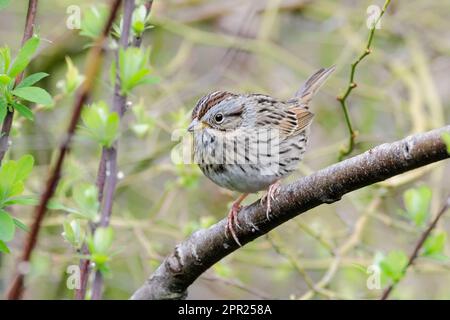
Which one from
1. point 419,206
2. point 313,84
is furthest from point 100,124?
point 313,84

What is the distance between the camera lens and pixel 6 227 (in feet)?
6.89

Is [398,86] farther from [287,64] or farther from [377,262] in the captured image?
[377,262]

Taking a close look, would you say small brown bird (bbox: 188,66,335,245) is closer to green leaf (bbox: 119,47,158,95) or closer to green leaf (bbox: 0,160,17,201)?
green leaf (bbox: 119,47,158,95)

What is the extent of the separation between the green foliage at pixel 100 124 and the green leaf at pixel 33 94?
29 centimetres

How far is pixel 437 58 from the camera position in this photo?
18.1 feet

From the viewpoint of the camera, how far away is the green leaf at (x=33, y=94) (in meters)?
2.18

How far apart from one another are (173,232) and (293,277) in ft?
4.06

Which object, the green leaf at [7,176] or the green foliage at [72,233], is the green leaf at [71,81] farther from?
the green leaf at [7,176]

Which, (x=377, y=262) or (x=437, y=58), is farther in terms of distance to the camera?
(x=437, y=58)

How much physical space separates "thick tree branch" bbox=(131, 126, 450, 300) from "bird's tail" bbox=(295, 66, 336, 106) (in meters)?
1.82

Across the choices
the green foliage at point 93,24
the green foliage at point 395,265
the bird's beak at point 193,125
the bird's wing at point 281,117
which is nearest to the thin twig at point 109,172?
the green foliage at point 93,24

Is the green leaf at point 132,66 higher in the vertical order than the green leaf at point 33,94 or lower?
higher

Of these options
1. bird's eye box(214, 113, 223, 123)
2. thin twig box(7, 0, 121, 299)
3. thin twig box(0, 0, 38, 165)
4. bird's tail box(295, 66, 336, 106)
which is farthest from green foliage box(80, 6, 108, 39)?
bird's tail box(295, 66, 336, 106)
